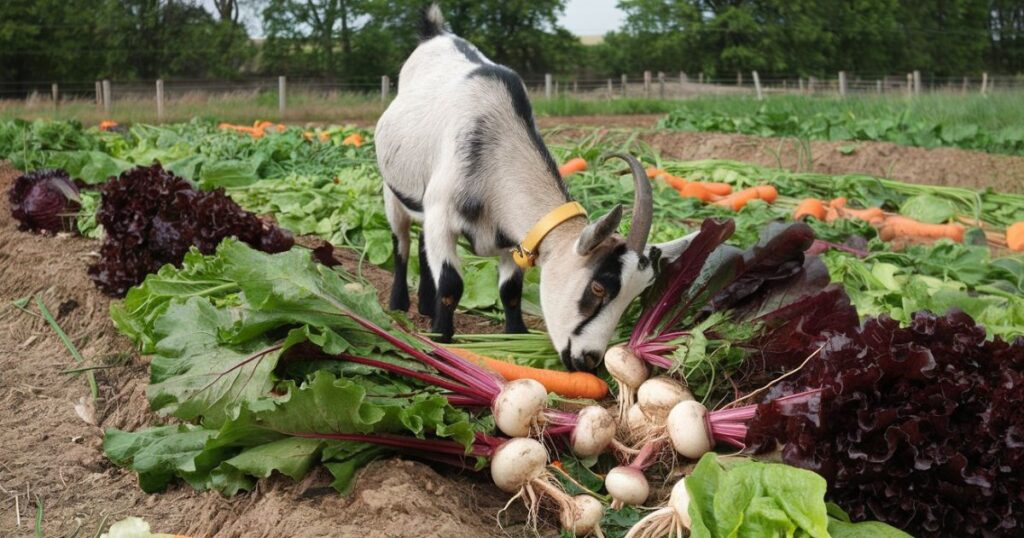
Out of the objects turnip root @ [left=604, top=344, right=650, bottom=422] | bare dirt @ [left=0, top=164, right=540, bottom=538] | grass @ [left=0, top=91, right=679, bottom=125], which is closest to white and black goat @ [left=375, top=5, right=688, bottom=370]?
turnip root @ [left=604, top=344, right=650, bottom=422]

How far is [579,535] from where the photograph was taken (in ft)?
12.2

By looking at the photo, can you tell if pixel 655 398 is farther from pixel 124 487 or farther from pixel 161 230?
pixel 161 230

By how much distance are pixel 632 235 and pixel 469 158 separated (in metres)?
1.20

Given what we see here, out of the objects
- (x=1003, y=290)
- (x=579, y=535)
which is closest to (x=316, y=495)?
(x=579, y=535)

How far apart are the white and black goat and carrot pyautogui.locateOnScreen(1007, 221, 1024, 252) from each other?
16.9ft

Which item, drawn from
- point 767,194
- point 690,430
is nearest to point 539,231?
point 690,430

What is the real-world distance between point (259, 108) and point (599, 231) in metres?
26.4

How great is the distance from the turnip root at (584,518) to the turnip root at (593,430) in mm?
382

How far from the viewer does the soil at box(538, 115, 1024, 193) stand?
13.0 metres

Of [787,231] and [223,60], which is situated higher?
[223,60]

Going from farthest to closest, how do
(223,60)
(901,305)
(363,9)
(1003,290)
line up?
1. (363,9)
2. (223,60)
3. (1003,290)
4. (901,305)

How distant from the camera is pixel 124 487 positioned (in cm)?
418

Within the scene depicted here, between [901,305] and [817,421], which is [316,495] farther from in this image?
[901,305]

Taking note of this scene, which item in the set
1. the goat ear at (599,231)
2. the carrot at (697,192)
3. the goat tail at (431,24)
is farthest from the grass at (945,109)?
the goat ear at (599,231)
